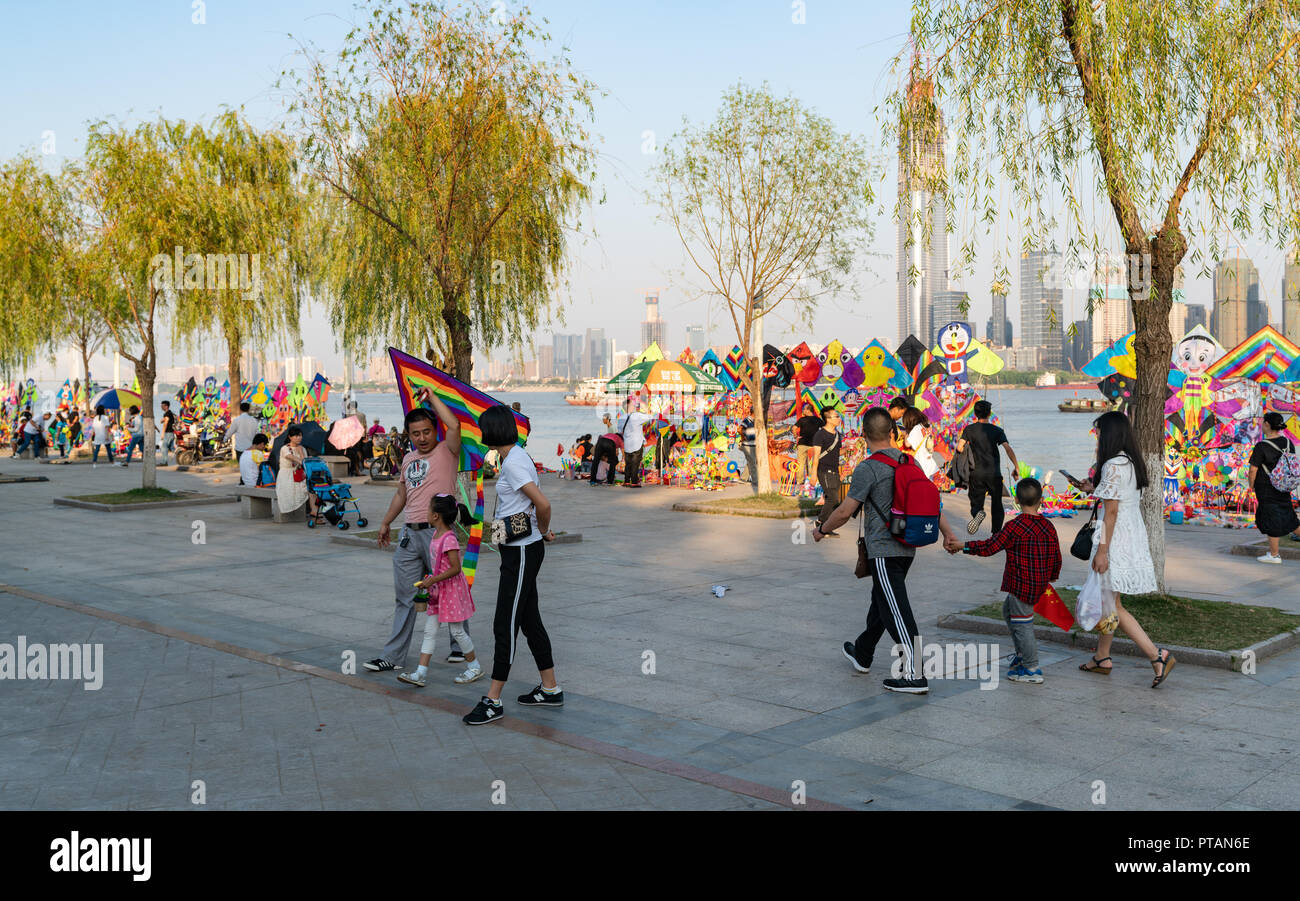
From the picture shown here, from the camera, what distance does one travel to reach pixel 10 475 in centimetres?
2572

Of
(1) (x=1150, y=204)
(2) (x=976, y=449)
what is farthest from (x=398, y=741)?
(2) (x=976, y=449)

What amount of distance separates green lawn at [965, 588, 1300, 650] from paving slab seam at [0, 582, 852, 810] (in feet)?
13.0

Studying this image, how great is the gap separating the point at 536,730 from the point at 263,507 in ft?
40.7

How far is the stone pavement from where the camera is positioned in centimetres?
502

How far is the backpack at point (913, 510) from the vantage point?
263 inches

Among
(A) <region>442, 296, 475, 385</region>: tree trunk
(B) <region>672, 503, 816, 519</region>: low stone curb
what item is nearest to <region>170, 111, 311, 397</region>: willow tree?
(A) <region>442, 296, 475, 385</region>: tree trunk

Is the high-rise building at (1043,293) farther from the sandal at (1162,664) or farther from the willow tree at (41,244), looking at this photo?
the willow tree at (41,244)

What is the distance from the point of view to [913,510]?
6703 mm

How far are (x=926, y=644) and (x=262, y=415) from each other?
23993mm

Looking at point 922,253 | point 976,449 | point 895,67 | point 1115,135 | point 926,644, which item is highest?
point 895,67

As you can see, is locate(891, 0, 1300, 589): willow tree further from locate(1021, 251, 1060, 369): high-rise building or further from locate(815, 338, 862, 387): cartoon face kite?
locate(815, 338, 862, 387): cartoon face kite

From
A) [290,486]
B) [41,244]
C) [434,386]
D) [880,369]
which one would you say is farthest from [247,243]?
[434,386]

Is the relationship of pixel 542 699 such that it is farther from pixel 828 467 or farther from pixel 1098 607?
pixel 828 467
